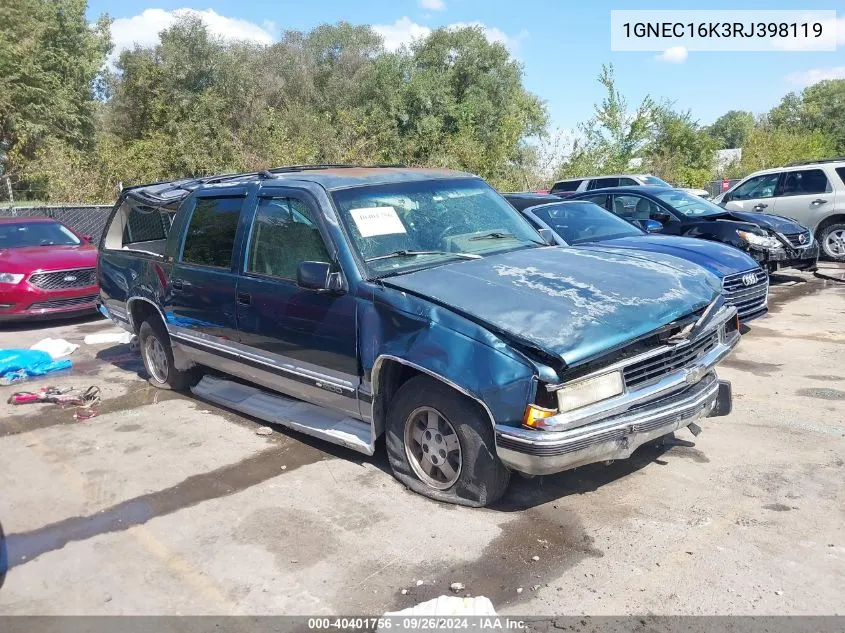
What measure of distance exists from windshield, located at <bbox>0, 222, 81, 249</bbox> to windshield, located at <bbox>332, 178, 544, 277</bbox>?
8.14m

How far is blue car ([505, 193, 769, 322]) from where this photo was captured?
7.40m

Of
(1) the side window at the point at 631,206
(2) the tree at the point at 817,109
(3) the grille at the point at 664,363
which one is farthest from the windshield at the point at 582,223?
(2) the tree at the point at 817,109

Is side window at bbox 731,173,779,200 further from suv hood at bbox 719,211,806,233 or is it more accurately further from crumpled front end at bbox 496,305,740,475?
crumpled front end at bbox 496,305,740,475

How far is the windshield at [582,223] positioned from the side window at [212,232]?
4.04 meters

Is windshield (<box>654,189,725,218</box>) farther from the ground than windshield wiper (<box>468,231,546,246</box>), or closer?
farther from the ground

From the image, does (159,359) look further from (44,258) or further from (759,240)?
(759,240)

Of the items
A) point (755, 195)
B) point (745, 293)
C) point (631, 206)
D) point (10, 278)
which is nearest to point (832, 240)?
point (755, 195)

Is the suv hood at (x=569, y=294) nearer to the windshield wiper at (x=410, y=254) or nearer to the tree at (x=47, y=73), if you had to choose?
the windshield wiper at (x=410, y=254)

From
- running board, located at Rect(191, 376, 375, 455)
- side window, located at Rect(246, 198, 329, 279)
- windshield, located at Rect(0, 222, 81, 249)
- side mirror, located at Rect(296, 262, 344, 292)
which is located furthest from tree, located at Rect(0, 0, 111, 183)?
side mirror, located at Rect(296, 262, 344, 292)

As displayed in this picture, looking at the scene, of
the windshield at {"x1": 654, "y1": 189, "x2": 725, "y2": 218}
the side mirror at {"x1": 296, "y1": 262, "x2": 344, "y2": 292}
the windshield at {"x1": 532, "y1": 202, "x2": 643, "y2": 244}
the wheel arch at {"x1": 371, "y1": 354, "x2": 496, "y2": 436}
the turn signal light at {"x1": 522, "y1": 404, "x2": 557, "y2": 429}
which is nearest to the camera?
the turn signal light at {"x1": 522, "y1": 404, "x2": 557, "y2": 429}

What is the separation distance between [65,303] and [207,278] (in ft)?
18.7

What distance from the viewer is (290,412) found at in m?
5.24

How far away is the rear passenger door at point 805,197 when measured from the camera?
43.2 feet

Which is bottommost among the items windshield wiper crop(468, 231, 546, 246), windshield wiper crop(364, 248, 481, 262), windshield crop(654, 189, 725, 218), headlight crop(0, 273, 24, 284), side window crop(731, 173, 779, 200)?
headlight crop(0, 273, 24, 284)
